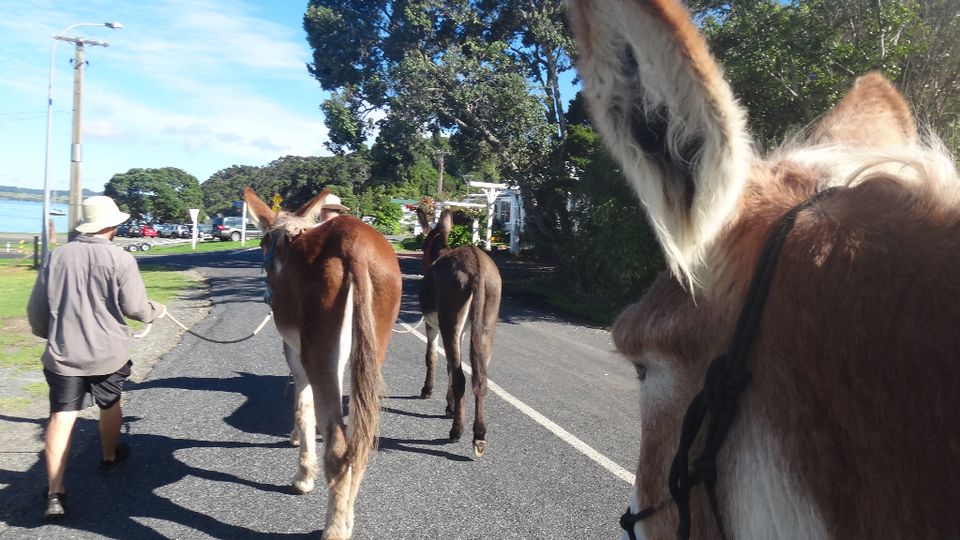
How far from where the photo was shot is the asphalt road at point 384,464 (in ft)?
12.9

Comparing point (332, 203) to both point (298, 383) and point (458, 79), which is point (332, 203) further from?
point (458, 79)

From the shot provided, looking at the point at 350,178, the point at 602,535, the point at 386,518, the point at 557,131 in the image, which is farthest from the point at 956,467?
the point at 350,178

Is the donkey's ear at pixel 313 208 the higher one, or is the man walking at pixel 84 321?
the donkey's ear at pixel 313 208

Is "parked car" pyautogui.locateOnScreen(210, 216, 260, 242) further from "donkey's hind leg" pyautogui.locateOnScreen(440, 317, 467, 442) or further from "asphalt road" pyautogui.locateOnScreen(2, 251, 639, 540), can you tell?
"donkey's hind leg" pyautogui.locateOnScreen(440, 317, 467, 442)

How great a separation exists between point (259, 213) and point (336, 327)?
200cm

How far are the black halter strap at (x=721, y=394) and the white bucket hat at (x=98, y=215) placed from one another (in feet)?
14.9

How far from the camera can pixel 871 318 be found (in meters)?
0.81

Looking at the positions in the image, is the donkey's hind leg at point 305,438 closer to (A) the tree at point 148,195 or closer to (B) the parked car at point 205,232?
(B) the parked car at point 205,232

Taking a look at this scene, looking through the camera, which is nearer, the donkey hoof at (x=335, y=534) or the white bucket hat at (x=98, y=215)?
the donkey hoof at (x=335, y=534)

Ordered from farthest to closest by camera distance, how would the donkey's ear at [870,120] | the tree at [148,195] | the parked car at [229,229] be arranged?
the tree at [148,195], the parked car at [229,229], the donkey's ear at [870,120]

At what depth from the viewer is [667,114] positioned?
92cm

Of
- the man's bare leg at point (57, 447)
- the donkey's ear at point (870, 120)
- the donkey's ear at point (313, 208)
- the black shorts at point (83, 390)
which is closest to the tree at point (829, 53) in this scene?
the donkey's ear at point (313, 208)

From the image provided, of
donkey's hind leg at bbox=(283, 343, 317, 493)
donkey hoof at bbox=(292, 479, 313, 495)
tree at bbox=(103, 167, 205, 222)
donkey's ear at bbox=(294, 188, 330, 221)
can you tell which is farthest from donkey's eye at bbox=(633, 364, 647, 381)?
tree at bbox=(103, 167, 205, 222)

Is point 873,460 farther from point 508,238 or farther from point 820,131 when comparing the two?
point 508,238
